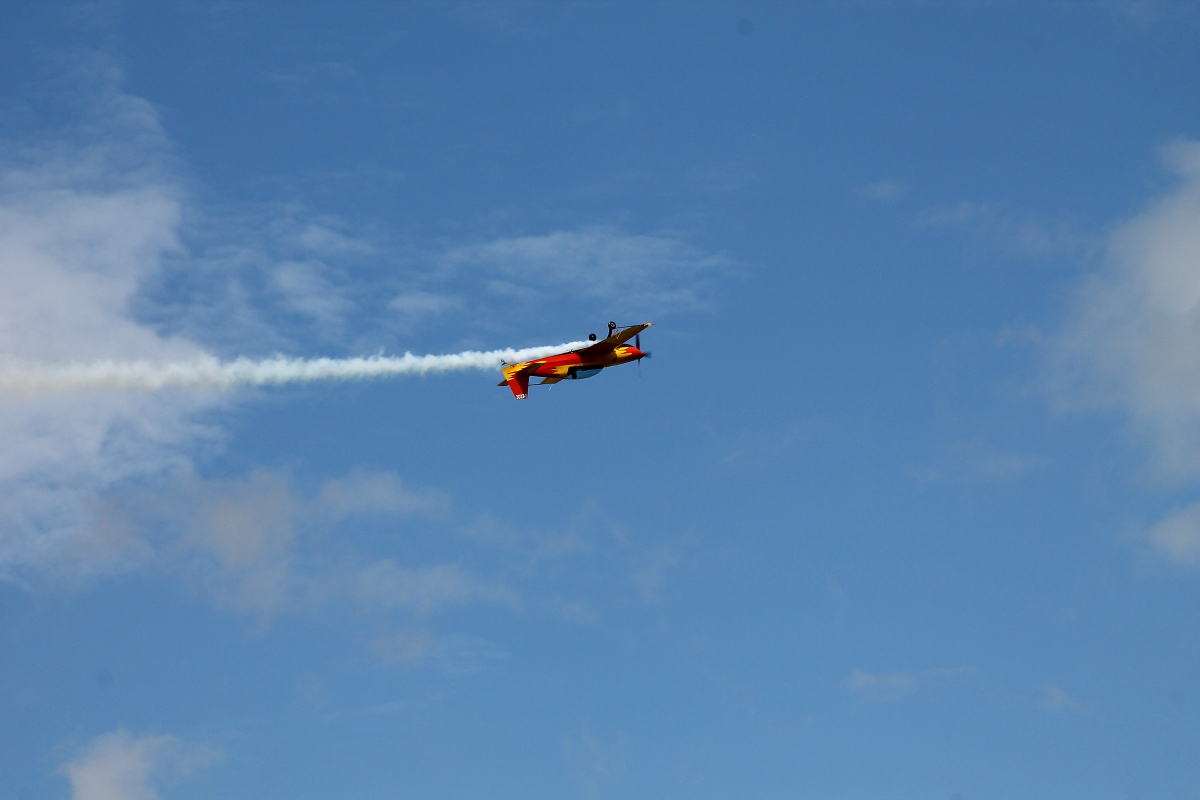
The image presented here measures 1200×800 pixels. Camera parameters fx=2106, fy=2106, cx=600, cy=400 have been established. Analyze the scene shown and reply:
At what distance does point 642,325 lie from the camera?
656ft

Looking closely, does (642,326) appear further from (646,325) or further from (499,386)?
(499,386)

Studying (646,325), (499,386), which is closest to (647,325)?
(646,325)

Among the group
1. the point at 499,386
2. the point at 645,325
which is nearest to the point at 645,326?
the point at 645,325

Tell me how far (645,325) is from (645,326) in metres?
0.09

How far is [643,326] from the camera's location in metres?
200

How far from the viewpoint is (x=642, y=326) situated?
199875mm

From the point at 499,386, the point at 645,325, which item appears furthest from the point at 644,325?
the point at 499,386

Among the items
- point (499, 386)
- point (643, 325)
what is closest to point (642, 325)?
point (643, 325)

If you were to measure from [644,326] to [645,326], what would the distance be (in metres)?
A: 0.09

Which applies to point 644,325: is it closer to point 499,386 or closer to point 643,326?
point 643,326

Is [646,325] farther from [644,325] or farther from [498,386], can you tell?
[498,386]

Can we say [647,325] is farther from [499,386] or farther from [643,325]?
[499,386]

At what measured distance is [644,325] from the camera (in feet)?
656

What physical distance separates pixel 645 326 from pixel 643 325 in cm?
21
